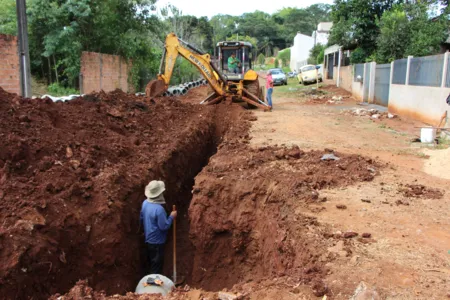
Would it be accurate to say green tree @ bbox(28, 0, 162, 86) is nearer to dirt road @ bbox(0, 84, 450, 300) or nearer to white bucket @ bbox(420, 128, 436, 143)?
dirt road @ bbox(0, 84, 450, 300)

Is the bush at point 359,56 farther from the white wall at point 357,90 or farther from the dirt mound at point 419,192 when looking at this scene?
the dirt mound at point 419,192

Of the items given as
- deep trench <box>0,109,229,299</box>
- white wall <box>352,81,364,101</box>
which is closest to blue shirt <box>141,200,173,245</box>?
deep trench <box>0,109,229,299</box>

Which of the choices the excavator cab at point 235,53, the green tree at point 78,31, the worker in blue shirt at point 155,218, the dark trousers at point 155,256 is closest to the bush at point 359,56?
the excavator cab at point 235,53

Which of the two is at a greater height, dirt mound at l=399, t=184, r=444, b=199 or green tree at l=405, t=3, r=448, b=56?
green tree at l=405, t=3, r=448, b=56

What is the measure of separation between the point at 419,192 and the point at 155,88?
391 inches

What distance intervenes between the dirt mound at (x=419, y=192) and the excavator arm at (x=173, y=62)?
9574 millimetres

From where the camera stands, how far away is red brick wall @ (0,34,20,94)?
11.4m

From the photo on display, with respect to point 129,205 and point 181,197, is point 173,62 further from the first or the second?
point 129,205

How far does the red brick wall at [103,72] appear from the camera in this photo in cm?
1638

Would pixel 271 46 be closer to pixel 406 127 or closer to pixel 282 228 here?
pixel 406 127

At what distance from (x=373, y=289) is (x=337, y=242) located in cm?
107

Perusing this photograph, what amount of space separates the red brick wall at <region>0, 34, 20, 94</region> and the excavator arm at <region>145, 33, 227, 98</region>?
4.13m

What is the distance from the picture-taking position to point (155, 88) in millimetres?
14203

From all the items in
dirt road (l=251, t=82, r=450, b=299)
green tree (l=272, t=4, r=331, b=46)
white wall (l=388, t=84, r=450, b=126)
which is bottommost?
dirt road (l=251, t=82, r=450, b=299)
